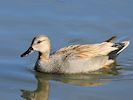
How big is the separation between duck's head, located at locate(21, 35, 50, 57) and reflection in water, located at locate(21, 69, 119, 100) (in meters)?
0.47

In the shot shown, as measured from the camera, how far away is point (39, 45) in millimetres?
10359

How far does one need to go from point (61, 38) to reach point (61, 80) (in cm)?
169

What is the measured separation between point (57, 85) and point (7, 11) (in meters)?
3.40

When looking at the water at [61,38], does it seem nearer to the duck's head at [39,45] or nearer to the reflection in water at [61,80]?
the reflection in water at [61,80]

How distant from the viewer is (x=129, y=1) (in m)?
13.3

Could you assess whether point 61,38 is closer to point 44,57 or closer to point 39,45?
point 44,57

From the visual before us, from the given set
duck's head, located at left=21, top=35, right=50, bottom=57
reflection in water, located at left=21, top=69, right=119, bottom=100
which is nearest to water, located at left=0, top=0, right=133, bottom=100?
reflection in water, located at left=21, top=69, right=119, bottom=100

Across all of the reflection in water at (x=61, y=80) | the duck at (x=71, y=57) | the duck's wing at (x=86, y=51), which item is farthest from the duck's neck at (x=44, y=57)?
the reflection in water at (x=61, y=80)

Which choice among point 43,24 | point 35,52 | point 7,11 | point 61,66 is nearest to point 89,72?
point 61,66

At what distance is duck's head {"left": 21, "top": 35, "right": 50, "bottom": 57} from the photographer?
1029cm

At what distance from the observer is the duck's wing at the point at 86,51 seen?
10.5m

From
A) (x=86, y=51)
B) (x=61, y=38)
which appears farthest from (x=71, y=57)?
(x=61, y=38)

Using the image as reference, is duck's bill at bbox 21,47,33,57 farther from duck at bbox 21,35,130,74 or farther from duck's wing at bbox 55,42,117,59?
duck's wing at bbox 55,42,117,59

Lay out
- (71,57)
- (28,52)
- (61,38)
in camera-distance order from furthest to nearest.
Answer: (61,38)
(71,57)
(28,52)
